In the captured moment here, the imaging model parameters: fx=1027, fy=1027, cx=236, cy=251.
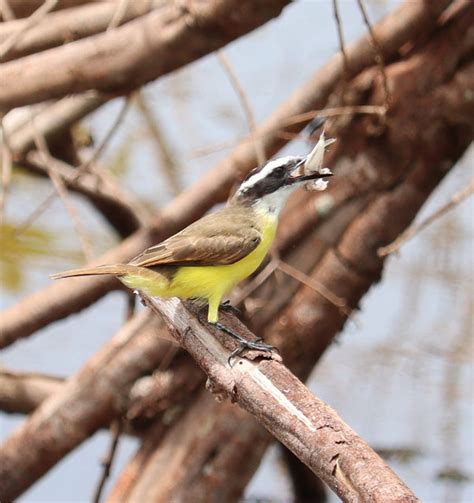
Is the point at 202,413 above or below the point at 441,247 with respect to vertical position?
above

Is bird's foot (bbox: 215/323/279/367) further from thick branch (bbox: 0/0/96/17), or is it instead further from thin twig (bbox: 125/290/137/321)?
thick branch (bbox: 0/0/96/17)

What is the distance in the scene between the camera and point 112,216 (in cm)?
532

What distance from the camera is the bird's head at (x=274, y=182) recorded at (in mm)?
2973

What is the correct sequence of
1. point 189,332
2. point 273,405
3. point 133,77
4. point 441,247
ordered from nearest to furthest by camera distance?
point 273,405 → point 189,332 → point 133,77 → point 441,247

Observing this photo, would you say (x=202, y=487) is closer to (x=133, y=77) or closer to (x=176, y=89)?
(x=133, y=77)

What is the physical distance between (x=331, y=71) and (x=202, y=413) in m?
1.56

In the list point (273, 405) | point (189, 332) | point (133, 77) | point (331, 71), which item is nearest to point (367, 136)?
point (331, 71)

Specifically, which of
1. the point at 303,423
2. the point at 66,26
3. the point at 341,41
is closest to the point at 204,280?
the point at 303,423

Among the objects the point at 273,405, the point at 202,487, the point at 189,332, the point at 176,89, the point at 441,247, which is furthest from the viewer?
the point at 176,89

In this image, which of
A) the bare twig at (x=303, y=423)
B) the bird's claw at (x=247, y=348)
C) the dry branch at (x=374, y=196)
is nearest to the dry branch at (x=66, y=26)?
the dry branch at (x=374, y=196)

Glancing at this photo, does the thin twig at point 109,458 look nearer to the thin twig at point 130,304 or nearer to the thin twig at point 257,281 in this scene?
the thin twig at point 130,304

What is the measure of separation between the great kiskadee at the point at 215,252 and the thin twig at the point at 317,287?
3.65 feet

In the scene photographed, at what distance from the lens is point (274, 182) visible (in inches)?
120

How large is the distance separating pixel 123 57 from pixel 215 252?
126 cm
